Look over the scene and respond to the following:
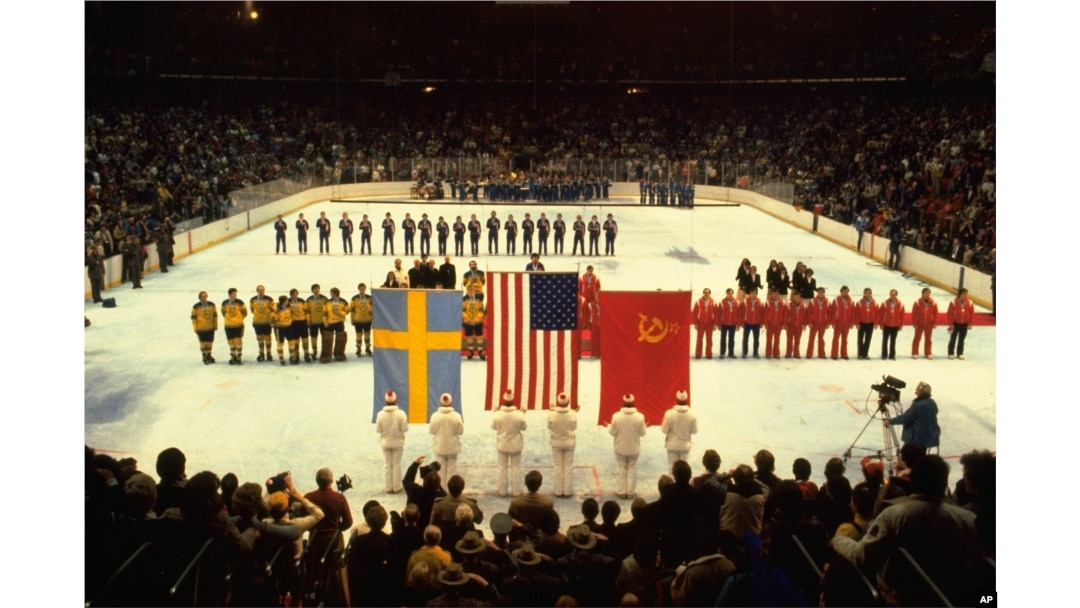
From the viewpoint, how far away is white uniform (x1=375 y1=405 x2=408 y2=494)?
11.5 metres

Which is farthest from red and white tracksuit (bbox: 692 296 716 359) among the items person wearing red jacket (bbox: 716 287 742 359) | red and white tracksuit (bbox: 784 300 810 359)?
red and white tracksuit (bbox: 784 300 810 359)

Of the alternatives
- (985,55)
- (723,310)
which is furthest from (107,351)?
(985,55)

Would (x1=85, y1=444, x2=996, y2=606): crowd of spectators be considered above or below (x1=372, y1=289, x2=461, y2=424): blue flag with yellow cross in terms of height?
below

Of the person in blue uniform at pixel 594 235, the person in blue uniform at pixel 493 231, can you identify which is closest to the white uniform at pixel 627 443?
the person in blue uniform at pixel 594 235

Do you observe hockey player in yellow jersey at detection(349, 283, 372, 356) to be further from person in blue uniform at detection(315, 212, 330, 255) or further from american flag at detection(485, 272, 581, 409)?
person in blue uniform at detection(315, 212, 330, 255)

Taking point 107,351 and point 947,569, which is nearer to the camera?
point 947,569

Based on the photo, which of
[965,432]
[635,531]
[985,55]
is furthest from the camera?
[985,55]

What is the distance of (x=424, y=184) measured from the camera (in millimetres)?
46438

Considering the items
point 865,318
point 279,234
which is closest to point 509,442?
point 865,318

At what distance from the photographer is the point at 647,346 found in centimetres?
1266

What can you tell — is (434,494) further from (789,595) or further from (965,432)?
(965,432)

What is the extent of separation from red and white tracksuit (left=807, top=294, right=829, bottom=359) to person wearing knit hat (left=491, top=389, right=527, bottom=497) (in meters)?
8.54

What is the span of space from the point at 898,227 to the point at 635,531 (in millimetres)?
24258

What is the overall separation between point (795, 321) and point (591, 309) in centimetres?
388
